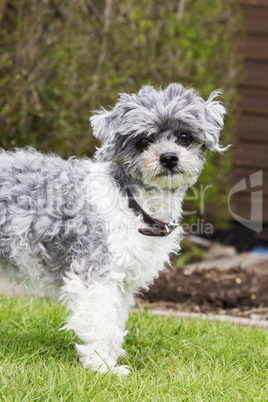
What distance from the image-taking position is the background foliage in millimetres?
4746

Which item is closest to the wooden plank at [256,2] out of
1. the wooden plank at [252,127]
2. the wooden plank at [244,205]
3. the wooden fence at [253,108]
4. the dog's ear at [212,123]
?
the wooden fence at [253,108]

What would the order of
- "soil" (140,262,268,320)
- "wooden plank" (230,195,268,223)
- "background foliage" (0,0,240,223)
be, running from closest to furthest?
"soil" (140,262,268,320)
"background foliage" (0,0,240,223)
"wooden plank" (230,195,268,223)

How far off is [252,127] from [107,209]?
4.81m

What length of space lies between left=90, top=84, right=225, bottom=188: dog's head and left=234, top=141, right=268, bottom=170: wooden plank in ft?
14.5

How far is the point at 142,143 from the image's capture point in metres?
2.93

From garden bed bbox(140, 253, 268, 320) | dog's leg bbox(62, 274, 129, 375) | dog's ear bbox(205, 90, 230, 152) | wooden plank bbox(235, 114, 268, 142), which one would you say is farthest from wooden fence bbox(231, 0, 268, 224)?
dog's leg bbox(62, 274, 129, 375)

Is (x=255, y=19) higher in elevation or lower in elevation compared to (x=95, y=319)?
higher

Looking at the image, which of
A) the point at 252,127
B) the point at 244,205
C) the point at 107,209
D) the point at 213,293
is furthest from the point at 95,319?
the point at 252,127

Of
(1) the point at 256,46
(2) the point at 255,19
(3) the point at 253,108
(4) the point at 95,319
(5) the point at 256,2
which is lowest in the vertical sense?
(4) the point at 95,319

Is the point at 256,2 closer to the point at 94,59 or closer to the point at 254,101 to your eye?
the point at 254,101

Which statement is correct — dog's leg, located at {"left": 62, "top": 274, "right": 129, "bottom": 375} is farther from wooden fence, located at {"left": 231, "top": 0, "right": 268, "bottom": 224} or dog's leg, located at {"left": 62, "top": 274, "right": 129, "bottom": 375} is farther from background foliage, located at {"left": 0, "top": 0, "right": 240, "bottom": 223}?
wooden fence, located at {"left": 231, "top": 0, "right": 268, "bottom": 224}

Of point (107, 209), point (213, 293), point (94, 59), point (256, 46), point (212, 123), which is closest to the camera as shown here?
point (107, 209)

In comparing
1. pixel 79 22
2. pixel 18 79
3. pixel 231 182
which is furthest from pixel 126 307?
pixel 231 182

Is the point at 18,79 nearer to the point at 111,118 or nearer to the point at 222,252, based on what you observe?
the point at 111,118
